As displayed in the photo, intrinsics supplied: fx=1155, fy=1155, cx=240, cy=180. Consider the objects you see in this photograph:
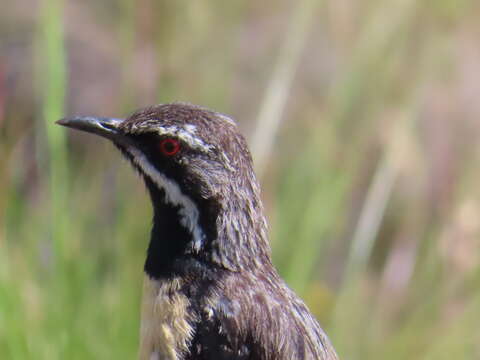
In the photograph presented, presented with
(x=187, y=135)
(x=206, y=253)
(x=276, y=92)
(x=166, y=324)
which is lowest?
(x=166, y=324)

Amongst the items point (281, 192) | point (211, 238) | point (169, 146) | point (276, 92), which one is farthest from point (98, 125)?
point (281, 192)

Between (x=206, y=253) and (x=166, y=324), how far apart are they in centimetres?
27

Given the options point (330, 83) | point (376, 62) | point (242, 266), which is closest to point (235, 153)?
point (242, 266)

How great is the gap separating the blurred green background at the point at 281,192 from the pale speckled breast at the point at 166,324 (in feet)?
2.88

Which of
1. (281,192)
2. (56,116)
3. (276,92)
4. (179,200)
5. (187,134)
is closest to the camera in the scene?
(187,134)

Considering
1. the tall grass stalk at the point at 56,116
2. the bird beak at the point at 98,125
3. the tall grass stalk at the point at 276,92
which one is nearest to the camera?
the bird beak at the point at 98,125

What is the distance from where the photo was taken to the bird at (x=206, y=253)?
12.1 feet

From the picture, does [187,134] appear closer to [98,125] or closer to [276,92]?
[98,125]

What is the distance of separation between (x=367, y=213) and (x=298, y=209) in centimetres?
35

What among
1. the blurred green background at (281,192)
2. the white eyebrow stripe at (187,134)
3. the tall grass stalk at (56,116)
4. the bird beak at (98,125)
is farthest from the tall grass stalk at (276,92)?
the white eyebrow stripe at (187,134)

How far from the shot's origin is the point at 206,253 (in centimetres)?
382

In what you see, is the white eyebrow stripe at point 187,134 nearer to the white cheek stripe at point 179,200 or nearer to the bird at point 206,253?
the bird at point 206,253

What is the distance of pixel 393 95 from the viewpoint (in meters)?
6.19

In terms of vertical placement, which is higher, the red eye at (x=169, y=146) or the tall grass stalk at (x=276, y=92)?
the tall grass stalk at (x=276, y=92)
